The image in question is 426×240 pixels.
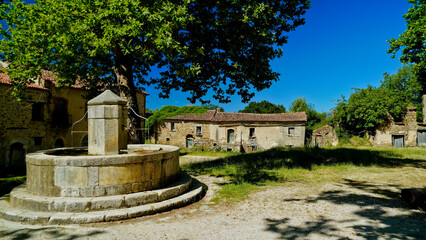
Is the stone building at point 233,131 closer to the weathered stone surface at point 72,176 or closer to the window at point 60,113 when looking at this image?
the window at point 60,113

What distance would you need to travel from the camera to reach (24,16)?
9203 mm

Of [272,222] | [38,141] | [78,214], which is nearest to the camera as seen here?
[272,222]

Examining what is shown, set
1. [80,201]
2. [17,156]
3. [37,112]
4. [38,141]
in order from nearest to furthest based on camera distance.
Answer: [80,201] → [17,156] → [38,141] → [37,112]

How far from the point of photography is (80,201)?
16.0 feet

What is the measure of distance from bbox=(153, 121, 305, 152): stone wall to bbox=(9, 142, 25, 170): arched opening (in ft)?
53.8

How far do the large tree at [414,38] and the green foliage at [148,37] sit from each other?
6749 millimetres

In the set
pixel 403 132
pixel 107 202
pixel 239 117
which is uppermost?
pixel 239 117

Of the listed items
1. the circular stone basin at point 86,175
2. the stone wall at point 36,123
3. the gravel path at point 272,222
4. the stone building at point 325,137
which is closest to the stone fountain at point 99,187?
the circular stone basin at point 86,175

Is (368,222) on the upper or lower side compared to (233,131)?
lower

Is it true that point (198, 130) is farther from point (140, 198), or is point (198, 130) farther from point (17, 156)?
point (140, 198)

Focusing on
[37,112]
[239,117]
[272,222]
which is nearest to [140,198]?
[272,222]

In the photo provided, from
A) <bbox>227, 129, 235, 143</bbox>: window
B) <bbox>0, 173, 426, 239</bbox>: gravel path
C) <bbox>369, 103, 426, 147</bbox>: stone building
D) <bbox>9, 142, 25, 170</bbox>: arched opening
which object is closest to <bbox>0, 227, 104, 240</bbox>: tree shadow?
<bbox>0, 173, 426, 239</bbox>: gravel path

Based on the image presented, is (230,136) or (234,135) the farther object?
(230,136)

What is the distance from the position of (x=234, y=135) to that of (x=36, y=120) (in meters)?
21.6
